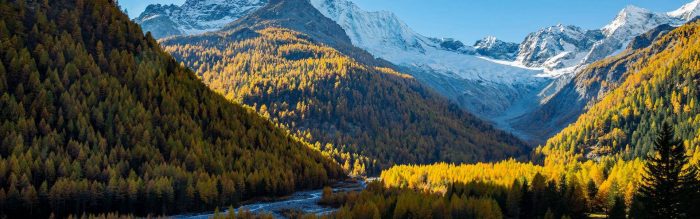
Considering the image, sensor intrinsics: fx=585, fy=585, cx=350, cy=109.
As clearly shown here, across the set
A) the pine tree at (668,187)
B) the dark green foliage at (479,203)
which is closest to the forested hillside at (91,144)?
the dark green foliage at (479,203)

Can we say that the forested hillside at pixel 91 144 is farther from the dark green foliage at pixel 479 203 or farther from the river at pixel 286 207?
the dark green foliage at pixel 479 203

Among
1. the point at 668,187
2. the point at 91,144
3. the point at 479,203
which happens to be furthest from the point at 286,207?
the point at 668,187

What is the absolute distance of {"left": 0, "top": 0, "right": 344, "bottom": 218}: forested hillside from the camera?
144 meters

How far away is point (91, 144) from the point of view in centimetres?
16512

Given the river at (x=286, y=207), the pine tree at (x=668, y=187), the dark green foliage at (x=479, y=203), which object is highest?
the pine tree at (x=668, y=187)

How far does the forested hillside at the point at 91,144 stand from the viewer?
144 meters

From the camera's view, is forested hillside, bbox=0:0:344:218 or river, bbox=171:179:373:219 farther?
river, bbox=171:179:373:219

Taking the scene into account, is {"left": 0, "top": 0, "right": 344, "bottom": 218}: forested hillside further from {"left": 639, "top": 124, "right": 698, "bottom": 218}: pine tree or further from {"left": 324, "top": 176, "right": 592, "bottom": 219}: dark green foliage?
{"left": 639, "top": 124, "right": 698, "bottom": 218}: pine tree

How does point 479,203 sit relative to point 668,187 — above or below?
below

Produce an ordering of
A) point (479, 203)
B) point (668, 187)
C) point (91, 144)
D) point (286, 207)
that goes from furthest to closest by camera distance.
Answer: point (286, 207) < point (91, 144) < point (479, 203) < point (668, 187)

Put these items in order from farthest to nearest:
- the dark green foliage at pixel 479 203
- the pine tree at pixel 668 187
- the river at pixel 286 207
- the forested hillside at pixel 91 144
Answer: the river at pixel 286 207 < the dark green foliage at pixel 479 203 < the forested hillside at pixel 91 144 < the pine tree at pixel 668 187

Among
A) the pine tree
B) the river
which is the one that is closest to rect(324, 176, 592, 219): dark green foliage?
the river

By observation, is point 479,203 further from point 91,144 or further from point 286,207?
point 91,144

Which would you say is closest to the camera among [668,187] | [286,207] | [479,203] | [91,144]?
[668,187]
